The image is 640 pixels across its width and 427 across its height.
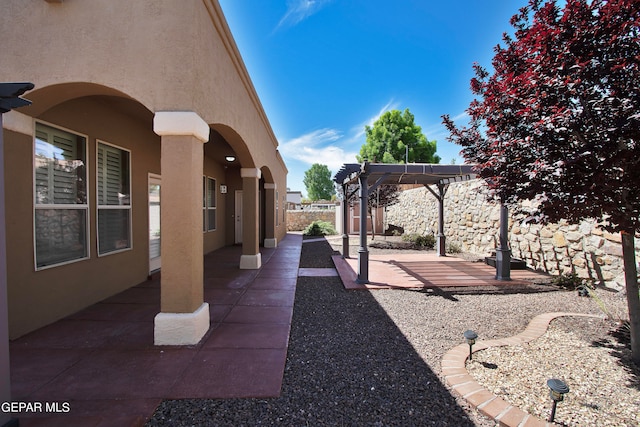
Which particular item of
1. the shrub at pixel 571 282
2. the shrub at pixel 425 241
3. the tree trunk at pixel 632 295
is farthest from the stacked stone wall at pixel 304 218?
the tree trunk at pixel 632 295

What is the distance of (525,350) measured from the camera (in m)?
3.10

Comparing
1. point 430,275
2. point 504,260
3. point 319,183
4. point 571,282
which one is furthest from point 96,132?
point 319,183

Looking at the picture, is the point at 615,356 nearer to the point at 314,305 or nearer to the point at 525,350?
the point at 525,350

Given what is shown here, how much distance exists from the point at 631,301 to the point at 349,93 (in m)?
16.9

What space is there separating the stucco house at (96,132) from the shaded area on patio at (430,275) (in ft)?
11.8

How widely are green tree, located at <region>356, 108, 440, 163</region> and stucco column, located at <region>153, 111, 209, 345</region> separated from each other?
21.5 m

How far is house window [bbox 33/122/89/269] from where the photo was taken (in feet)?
11.5

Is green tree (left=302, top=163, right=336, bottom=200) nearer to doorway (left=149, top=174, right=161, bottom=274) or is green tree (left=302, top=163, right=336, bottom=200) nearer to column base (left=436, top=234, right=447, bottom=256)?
column base (left=436, top=234, right=447, bottom=256)

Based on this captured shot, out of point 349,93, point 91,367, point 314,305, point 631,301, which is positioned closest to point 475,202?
point 631,301

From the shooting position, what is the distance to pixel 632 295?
296 cm

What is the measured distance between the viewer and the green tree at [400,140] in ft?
77.0

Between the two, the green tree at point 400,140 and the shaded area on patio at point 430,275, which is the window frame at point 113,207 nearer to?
the shaded area on patio at point 430,275

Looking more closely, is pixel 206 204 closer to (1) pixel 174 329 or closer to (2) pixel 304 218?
(1) pixel 174 329

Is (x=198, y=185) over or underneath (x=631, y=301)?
over
